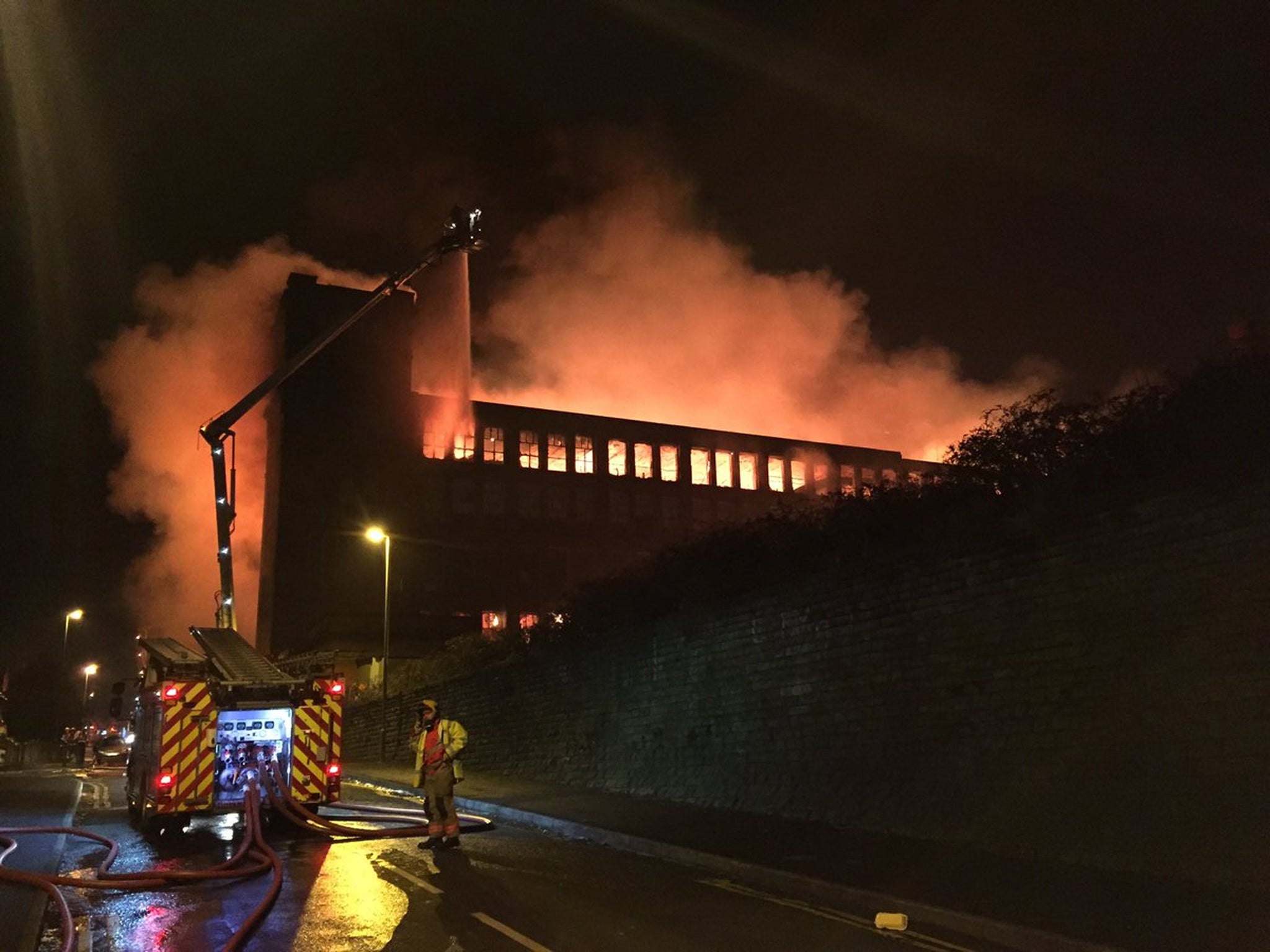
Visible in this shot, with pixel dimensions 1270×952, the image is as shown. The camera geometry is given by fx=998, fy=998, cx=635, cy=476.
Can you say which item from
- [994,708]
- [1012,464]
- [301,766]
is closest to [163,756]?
[301,766]

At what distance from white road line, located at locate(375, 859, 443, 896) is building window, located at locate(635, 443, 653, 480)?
46.6 metres

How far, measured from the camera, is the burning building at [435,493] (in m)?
49.6

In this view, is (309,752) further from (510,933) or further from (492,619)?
(492,619)

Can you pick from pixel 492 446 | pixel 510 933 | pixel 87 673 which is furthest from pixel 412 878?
pixel 87 673

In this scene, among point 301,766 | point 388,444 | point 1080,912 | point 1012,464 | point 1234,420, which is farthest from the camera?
point 388,444

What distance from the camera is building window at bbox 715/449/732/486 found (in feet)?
192

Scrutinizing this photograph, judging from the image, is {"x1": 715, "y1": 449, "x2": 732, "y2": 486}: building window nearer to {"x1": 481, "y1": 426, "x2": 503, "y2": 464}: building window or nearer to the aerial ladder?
{"x1": 481, "y1": 426, "x2": 503, "y2": 464}: building window

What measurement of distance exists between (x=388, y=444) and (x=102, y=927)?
1828 inches

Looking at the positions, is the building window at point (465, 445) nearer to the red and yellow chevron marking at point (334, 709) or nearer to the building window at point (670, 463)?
the building window at point (670, 463)

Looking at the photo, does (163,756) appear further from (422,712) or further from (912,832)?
(912,832)

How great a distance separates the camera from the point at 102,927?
7051 millimetres

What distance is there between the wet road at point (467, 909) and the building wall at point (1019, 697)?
7.87 ft

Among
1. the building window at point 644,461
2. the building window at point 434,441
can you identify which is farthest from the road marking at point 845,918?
the building window at point 644,461

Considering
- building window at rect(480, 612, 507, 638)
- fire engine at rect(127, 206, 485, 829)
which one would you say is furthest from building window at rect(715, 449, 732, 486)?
fire engine at rect(127, 206, 485, 829)
